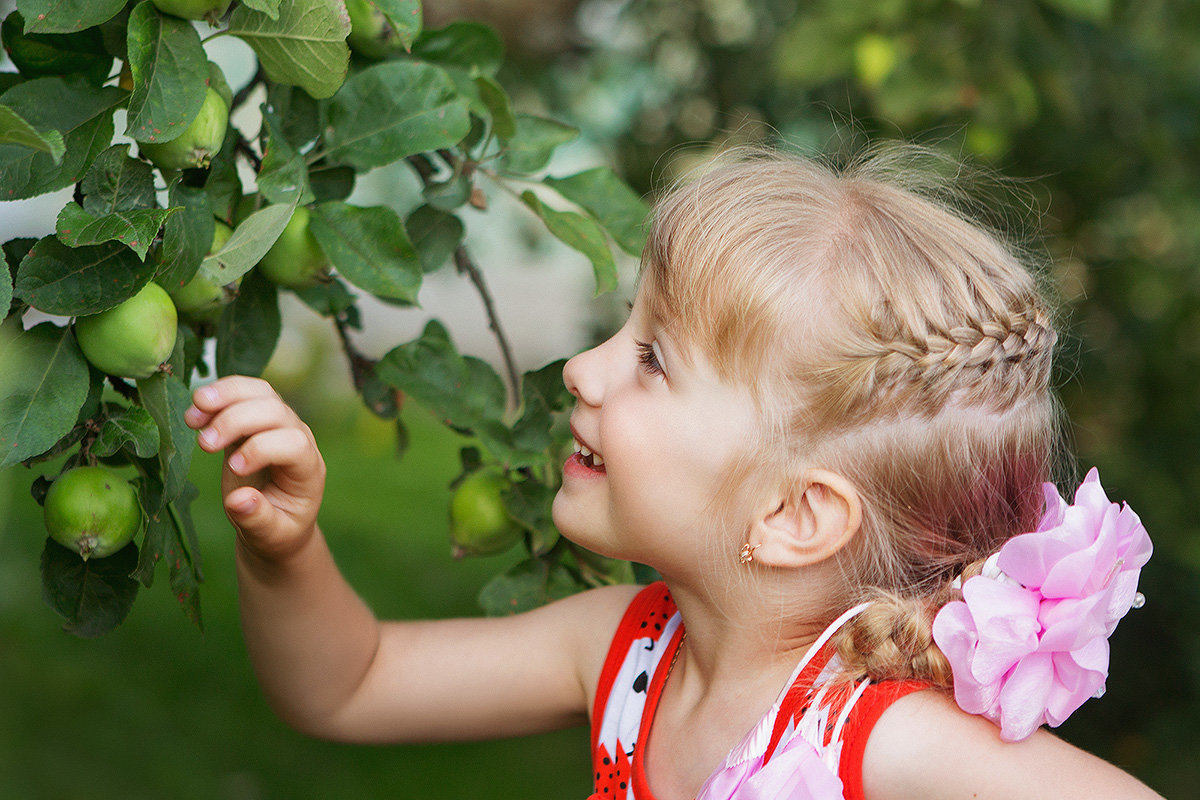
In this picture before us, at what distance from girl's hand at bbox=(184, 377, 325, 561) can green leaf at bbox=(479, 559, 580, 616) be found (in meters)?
0.20

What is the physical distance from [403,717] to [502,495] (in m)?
0.28

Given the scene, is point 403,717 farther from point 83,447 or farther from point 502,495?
point 83,447

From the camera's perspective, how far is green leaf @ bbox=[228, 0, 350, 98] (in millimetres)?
730

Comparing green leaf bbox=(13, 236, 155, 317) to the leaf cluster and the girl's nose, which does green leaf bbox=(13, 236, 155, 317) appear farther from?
the girl's nose

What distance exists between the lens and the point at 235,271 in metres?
0.74

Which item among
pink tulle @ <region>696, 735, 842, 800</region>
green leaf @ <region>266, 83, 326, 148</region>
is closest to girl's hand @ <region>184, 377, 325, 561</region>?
green leaf @ <region>266, 83, 326, 148</region>

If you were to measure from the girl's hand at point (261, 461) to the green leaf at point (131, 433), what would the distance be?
2.2 inches

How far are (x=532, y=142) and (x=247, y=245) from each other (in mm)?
365

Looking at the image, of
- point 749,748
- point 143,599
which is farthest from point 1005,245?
point 143,599

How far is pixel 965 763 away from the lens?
2.58 ft

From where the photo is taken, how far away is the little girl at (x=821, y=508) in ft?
2.61

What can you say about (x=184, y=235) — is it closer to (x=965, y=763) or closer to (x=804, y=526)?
(x=804, y=526)

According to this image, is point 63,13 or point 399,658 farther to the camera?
point 399,658

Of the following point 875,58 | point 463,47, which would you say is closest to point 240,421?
point 463,47
